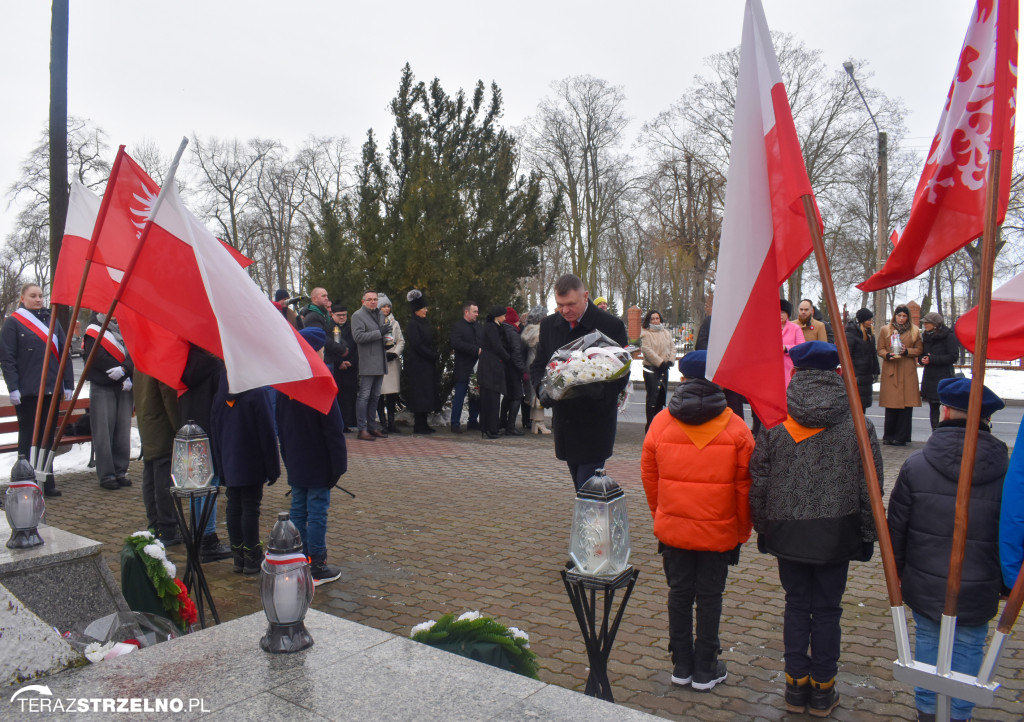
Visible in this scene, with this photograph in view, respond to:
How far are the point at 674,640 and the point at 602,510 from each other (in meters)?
1.29

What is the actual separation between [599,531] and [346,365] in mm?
8778

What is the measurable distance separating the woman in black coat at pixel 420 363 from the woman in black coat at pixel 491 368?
0.75m

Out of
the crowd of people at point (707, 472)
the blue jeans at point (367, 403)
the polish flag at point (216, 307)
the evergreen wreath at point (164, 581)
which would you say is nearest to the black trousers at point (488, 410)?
the blue jeans at point (367, 403)

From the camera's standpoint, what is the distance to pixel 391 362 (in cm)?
1264

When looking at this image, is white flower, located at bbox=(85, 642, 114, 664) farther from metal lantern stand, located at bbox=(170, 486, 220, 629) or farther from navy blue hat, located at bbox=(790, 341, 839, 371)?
navy blue hat, located at bbox=(790, 341, 839, 371)

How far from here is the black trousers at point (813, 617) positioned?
3.73m

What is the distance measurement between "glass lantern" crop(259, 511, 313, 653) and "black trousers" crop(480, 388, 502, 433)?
974cm

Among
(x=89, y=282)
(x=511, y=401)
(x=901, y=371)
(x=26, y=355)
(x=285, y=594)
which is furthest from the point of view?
(x=511, y=401)

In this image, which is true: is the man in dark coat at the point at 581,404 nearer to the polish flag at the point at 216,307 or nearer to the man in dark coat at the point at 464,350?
the polish flag at the point at 216,307

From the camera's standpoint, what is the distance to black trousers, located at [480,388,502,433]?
→ 12805mm

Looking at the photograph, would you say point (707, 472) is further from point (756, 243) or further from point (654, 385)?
point (654, 385)

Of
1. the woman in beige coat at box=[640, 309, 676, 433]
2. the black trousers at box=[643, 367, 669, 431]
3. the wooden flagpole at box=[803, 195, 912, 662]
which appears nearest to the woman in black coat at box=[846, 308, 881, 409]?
the woman in beige coat at box=[640, 309, 676, 433]

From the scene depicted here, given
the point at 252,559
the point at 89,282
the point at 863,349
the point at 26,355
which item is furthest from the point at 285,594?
the point at 863,349

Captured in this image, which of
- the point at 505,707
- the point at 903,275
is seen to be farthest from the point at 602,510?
the point at 903,275
